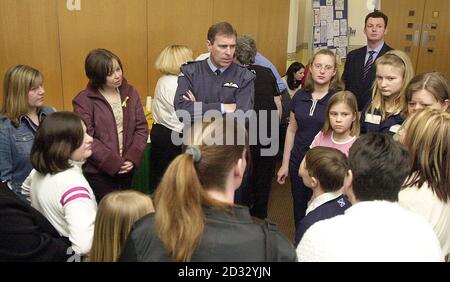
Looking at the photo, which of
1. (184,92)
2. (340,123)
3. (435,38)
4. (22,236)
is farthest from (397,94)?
(435,38)

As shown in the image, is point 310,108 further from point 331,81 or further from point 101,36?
point 101,36

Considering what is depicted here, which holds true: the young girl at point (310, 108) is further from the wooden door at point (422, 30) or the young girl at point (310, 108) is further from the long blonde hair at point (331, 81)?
the wooden door at point (422, 30)

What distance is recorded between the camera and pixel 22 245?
1470 millimetres

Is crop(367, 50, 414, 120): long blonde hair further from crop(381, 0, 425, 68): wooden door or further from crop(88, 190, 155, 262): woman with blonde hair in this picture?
crop(381, 0, 425, 68): wooden door

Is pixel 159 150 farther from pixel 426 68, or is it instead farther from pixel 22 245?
pixel 426 68

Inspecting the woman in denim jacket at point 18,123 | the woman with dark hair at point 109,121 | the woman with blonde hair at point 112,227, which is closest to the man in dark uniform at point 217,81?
the woman with dark hair at point 109,121

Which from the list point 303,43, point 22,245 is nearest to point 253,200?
point 22,245

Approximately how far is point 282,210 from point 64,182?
8.91 ft

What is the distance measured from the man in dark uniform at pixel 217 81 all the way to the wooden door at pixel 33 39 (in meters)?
1.68

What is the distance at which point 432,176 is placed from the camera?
64.3 inches

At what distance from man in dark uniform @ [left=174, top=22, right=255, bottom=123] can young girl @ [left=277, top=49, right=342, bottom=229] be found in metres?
0.39

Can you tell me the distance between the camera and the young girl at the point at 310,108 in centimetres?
285

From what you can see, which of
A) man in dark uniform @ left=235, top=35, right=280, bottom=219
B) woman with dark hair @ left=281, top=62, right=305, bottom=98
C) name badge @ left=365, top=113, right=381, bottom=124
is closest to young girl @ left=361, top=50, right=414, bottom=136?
name badge @ left=365, top=113, right=381, bottom=124

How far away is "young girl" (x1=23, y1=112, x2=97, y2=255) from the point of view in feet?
5.63
